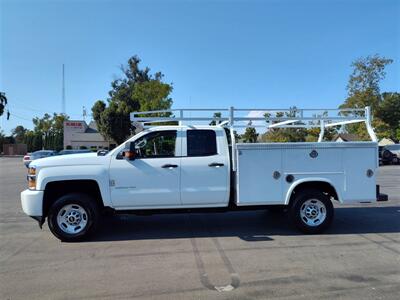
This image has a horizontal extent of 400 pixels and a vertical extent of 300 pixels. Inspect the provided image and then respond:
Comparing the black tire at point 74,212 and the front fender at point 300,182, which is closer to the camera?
the black tire at point 74,212

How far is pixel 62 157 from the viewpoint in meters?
7.42

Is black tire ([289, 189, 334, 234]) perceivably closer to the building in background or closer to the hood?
the hood

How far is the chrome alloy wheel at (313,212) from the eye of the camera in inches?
305

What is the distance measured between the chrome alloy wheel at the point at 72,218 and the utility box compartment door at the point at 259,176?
9.40ft

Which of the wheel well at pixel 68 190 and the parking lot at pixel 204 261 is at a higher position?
the wheel well at pixel 68 190

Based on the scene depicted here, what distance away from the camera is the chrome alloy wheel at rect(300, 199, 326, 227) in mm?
7734

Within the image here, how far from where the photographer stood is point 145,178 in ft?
24.2

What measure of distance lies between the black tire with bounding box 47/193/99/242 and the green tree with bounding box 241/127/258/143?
11.0 ft

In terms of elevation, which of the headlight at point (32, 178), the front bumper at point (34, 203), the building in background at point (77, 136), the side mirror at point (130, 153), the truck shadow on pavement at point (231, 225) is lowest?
the truck shadow on pavement at point (231, 225)

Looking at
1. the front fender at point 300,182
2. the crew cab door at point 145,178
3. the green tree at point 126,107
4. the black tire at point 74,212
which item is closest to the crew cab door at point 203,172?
the crew cab door at point 145,178

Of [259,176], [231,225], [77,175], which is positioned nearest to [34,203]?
[77,175]

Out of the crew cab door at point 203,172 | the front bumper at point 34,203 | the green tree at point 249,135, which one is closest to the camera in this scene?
the front bumper at point 34,203

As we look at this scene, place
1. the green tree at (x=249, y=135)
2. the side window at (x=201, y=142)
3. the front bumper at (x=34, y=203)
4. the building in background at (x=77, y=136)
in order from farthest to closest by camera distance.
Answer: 1. the building in background at (x=77, y=136)
2. the green tree at (x=249, y=135)
3. the side window at (x=201, y=142)
4. the front bumper at (x=34, y=203)

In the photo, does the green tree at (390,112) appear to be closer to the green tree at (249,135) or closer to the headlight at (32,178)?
the green tree at (249,135)
